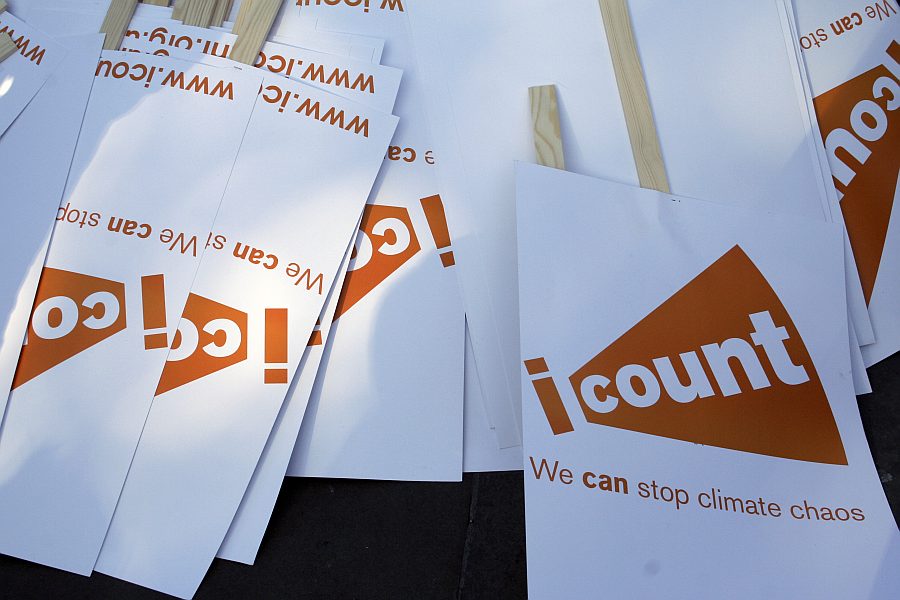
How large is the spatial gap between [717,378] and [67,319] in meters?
1.36

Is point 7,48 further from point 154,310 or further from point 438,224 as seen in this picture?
point 438,224

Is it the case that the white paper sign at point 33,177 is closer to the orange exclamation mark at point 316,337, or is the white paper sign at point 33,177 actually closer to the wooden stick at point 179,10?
the wooden stick at point 179,10

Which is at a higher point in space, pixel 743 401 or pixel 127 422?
pixel 127 422

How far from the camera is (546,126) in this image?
157 cm

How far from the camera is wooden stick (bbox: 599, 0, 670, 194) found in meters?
1.55

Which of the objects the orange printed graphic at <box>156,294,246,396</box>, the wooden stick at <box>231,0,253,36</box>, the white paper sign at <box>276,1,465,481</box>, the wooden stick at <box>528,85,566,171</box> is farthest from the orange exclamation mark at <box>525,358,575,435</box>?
the wooden stick at <box>231,0,253,36</box>

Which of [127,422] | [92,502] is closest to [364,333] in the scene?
[127,422]

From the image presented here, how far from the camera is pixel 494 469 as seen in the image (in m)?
1.55

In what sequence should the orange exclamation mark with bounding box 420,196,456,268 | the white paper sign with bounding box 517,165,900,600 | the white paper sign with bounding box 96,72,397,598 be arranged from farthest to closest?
1. the orange exclamation mark with bounding box 420,196,456,268
2. the white paper sign with bounding box 96,72,397,598
3. the white paper sign with bounding box 517,165,900,600

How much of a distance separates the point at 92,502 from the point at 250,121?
859 mm

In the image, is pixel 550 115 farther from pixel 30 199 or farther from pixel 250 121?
pixel 30 199

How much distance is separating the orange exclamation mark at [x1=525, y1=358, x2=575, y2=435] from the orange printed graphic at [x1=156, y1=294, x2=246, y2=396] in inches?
21.9

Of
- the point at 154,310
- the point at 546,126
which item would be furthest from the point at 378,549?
the point at 546,126

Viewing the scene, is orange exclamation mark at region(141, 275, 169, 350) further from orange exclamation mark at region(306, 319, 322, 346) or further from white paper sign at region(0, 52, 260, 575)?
orange exclamation mark at region(306, 319, 322, 346)
